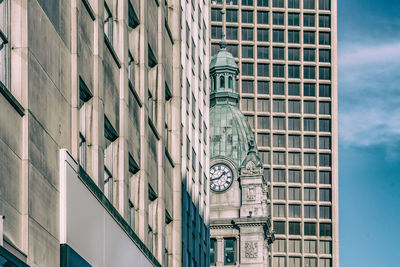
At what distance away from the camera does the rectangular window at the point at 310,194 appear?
515 ft

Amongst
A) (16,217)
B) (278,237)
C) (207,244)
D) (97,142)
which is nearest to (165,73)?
(97,142)

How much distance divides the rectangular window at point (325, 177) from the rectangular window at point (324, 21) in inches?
820

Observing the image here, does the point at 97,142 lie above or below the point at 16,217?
above

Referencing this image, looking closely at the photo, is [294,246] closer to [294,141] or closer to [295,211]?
[295,211]

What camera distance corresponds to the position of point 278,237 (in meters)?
154

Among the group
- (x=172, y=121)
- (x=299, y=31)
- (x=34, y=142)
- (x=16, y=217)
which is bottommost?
(x=16, y=217)

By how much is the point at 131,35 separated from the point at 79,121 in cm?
1162

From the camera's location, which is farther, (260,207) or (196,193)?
(260,207)

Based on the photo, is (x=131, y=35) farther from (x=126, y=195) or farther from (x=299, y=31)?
(x=299, y=31)

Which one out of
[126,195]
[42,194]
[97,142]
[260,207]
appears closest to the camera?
[42,194]

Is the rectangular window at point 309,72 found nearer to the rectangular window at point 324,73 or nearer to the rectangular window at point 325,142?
the rectangular window at point 324,73

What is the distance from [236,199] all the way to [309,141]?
42.8 m

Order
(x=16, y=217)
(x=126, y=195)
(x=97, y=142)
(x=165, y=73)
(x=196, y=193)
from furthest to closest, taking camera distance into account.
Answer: (x=196, y=193) → (x=165, y=73) → (x=126, y=195) → (x=97, y=142) → (x=16, y=217)

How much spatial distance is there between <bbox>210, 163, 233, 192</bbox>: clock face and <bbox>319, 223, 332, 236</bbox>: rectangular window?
1584 inches
